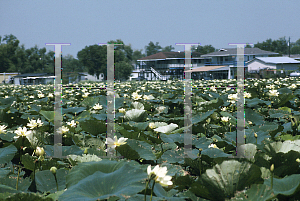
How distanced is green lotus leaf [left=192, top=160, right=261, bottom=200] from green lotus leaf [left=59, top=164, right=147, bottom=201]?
0.66ft

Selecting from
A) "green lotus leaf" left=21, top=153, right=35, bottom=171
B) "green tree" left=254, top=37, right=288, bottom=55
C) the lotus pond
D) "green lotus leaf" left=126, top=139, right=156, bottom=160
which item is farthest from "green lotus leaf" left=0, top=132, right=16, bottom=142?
"green tree" left=254, top=37, right=288, bottom=55

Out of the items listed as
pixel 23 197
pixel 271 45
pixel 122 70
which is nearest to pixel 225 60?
pixel 122 70

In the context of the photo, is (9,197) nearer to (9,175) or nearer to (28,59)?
(9,175)

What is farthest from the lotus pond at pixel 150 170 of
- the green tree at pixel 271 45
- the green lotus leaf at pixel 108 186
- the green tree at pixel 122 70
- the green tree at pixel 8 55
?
the green tree at pixel 271 45

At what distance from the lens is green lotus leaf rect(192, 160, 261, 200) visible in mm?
801

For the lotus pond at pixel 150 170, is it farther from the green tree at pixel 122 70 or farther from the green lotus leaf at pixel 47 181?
the green tree at pixel 122 70

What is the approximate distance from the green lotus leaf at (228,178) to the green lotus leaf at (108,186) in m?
0.20

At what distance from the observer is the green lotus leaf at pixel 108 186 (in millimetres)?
670

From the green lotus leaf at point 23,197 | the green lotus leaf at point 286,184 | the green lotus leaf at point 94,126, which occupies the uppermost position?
the green lotus leaf at point 94,126

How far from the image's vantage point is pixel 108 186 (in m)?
0.72

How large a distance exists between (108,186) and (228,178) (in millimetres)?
363

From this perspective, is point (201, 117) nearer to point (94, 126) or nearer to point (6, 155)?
point (94, 126)

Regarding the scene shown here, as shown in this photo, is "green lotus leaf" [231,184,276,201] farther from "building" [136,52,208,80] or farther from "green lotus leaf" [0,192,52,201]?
"building" [136,52,208,80]

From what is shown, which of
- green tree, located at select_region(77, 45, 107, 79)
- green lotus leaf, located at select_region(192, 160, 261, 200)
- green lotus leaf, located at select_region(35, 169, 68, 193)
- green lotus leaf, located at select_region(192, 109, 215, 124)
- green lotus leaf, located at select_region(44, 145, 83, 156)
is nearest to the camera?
green lotus leaf, located at select_region(192, 160, 261, 200)
